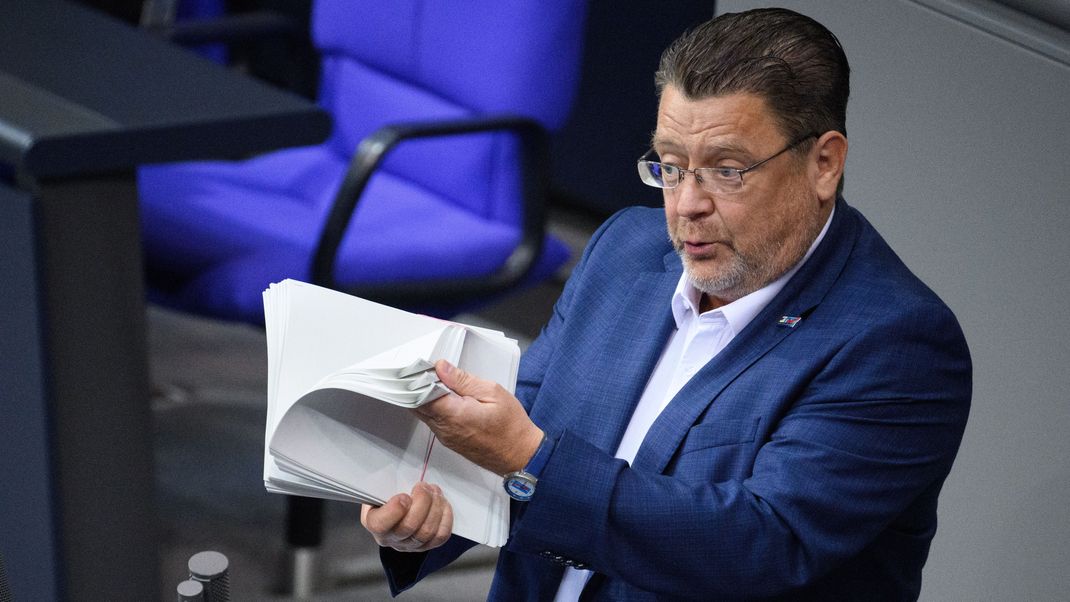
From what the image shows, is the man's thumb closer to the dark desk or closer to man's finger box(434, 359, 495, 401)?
man's finger box(434, 359, 495, 401)

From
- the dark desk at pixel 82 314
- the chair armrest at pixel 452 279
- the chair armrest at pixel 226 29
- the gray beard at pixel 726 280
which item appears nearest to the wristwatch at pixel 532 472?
the gray beard at pixel 726 280

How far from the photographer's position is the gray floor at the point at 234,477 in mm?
2779

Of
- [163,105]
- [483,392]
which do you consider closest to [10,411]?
[163,105]

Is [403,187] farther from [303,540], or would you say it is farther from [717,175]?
[717,175]

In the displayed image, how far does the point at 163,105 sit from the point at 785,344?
1310mm

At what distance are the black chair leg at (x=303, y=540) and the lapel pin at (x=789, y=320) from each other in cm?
152

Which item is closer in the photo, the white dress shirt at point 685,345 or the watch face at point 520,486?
the watch face at point 520,486

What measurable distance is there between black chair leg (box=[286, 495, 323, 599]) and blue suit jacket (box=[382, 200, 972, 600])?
53.6 inches

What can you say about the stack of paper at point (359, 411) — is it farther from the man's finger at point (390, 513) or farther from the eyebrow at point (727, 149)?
the eyebrow at point (727, 149)

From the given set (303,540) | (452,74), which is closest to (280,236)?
(452,74)

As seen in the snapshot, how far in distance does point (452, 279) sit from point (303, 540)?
56 cm

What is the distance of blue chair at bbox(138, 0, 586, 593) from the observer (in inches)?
102

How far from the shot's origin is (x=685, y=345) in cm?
149

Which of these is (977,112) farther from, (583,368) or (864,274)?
(583,368)
